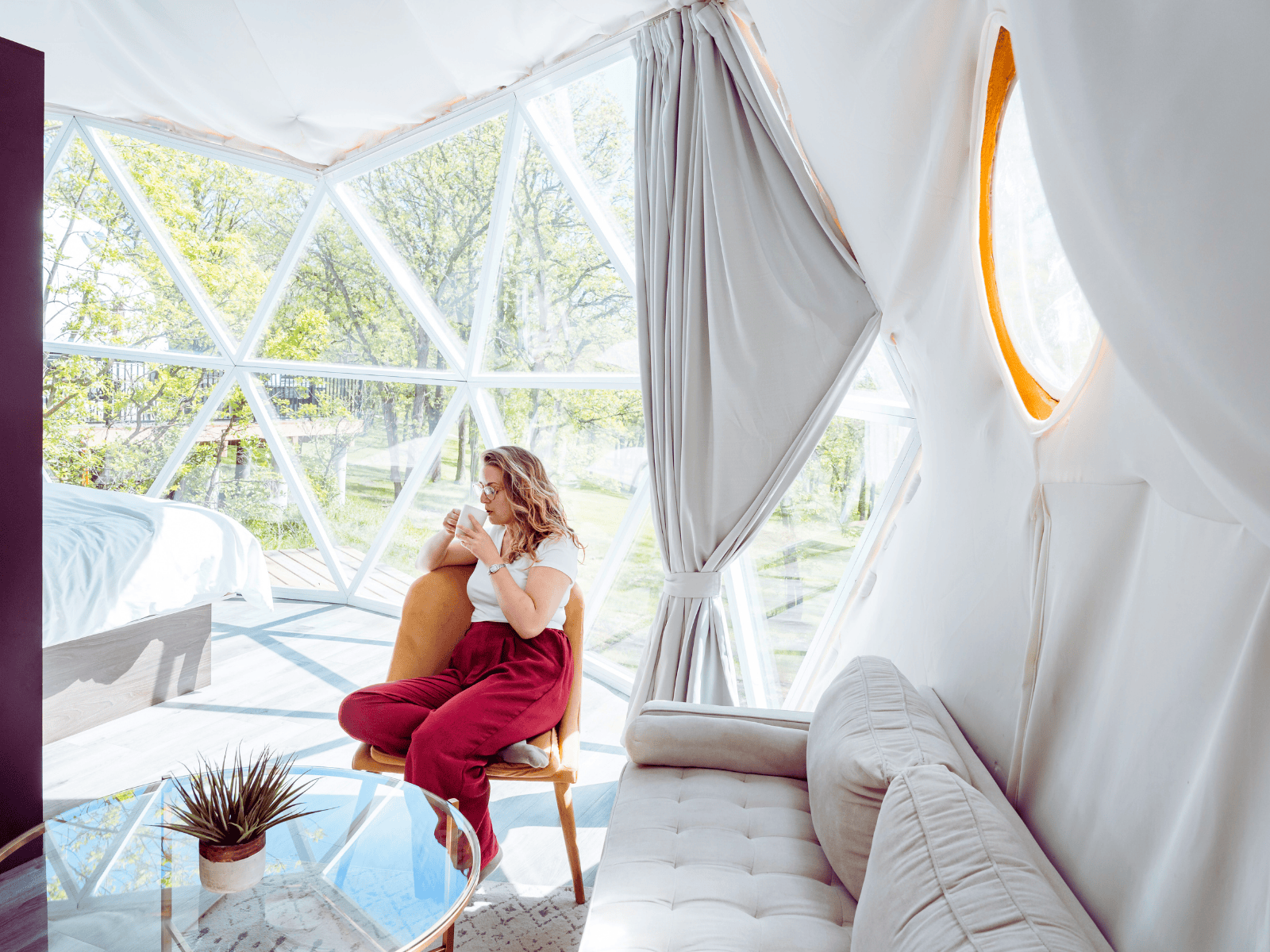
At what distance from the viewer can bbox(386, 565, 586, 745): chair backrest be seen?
2.49m

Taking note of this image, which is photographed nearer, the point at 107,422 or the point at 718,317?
the point at 718,317

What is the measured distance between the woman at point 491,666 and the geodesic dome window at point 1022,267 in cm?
145

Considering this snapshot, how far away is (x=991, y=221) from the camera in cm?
165

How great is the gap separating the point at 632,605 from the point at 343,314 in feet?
9.06

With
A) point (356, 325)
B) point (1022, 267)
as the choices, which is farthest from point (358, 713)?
point (356, 325)

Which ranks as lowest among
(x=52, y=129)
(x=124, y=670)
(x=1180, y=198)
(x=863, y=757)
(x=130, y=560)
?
(x=124, y=670)

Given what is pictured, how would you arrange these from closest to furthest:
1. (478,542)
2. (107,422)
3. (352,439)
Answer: (478,542) < (352,439) < (107,422)

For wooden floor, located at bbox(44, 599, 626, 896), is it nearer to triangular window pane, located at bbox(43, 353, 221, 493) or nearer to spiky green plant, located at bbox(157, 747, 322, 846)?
spiky green plant, located at bbox(157, 747, 322, 846)

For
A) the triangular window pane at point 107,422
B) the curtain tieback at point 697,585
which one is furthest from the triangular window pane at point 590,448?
the triangular window pane at point 107,422

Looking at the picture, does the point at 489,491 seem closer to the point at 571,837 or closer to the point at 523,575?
the point at 523,575

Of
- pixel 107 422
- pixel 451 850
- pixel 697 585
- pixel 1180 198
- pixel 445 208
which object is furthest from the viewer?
pixel 107 422

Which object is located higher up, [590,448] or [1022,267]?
[1022,267]

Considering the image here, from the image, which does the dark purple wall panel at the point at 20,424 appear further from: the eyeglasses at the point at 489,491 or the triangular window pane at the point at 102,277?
the triangular window pane at the point at 102,277

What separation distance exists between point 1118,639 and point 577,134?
3.20m
